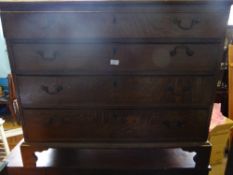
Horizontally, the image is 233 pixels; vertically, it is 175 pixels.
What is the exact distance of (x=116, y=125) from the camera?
995 mm

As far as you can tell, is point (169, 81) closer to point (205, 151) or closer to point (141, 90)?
point (141, 90)

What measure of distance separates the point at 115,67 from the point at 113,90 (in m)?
0.11

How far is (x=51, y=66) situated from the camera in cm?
91

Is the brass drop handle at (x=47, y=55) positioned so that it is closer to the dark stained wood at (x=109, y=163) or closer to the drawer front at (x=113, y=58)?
the drawer front at (x=113, y=58)

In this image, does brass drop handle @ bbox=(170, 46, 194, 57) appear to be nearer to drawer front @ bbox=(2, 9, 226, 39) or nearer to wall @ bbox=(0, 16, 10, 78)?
drawer front @ bbox=(2, 9, 226, 39)

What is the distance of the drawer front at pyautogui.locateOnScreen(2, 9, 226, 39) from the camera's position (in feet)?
2.75

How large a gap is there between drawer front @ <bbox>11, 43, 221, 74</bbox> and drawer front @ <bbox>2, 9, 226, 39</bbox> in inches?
1.8

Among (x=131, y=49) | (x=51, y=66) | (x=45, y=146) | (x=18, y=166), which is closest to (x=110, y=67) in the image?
(x=131, y=49)

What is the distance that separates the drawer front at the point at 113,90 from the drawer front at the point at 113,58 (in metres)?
0.04

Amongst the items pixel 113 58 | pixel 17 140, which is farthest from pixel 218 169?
pixel 17 140

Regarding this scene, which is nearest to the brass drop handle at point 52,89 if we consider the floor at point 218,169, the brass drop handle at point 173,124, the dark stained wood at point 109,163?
the dark stained wood at point 109,163

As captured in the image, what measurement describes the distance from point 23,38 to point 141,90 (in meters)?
0.55

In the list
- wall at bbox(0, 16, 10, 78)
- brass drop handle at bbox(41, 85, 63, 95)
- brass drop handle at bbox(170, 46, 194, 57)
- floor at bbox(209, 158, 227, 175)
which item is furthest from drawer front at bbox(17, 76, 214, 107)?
wall at bbox(0, 16, 10, 78)

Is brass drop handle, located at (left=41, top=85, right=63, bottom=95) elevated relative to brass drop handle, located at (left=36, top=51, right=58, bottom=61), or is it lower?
lower
